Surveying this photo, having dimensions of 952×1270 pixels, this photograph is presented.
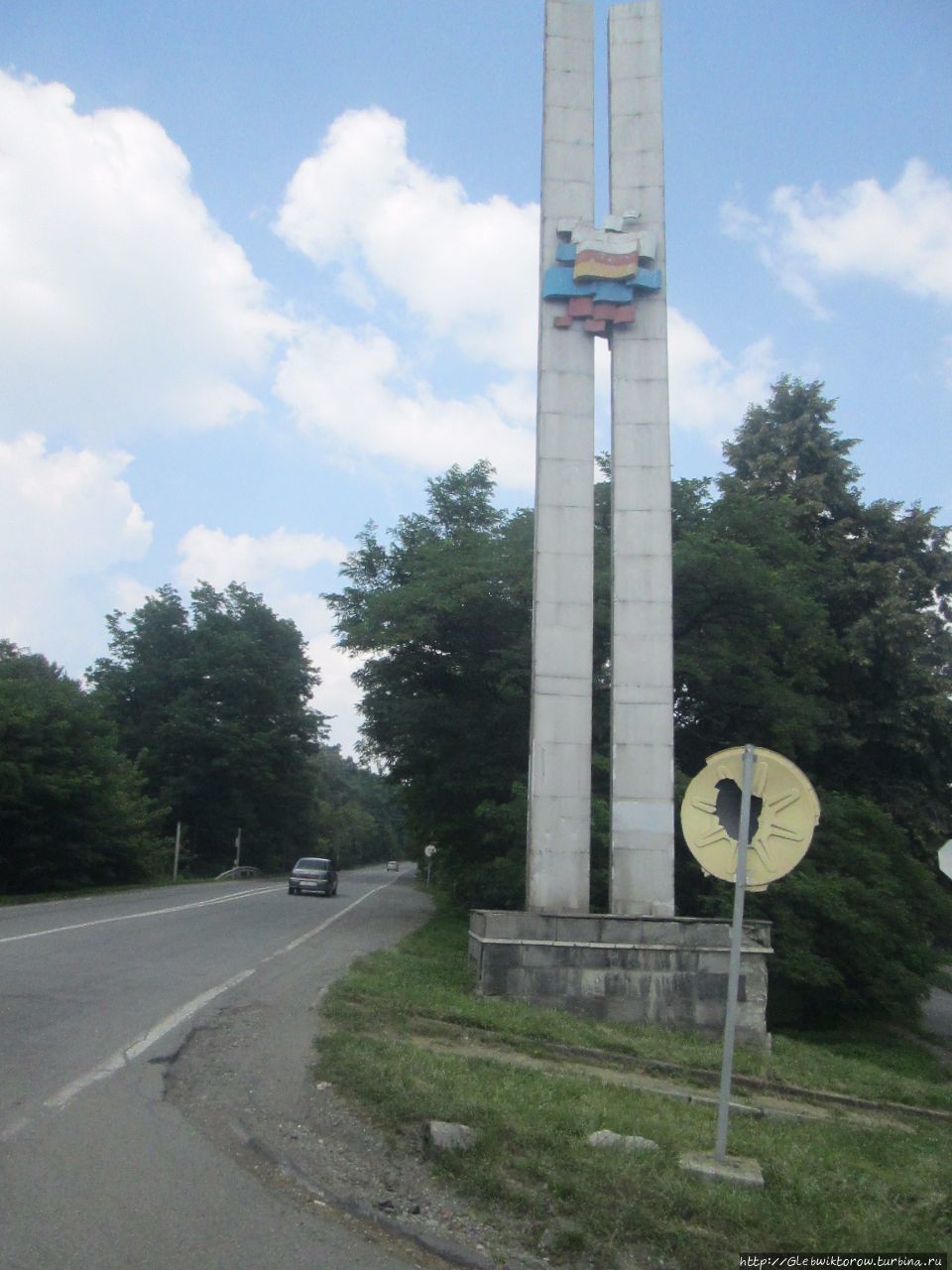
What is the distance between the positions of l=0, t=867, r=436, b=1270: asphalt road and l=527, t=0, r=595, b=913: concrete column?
353cm

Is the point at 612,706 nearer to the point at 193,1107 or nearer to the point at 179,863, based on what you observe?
the point at 193,1107

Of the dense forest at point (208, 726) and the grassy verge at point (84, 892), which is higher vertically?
the dense forest at point (208, 726)

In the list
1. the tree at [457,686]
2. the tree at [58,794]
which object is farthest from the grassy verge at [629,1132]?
the tree at [58,794]

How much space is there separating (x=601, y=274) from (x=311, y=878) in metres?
29.5

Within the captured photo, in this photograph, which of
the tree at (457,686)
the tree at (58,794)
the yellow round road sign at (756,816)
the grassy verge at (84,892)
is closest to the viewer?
the yellow round road sign at (756,816)

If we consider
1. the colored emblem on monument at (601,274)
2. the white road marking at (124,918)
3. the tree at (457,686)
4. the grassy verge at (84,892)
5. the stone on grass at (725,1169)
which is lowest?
the grassy verge at (84,892)

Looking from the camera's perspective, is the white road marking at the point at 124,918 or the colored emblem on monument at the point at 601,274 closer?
the colored emblem on monument at the point at 601,274

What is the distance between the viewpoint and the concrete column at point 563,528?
14.5 meters

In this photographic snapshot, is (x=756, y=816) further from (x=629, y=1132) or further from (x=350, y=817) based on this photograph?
(x=350, y=817)

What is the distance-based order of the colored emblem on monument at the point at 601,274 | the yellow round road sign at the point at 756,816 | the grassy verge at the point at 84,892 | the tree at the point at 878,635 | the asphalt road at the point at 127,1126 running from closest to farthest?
1. the asphalt road at the point at 127,1126
2. the yellow round road sign at the point at 756,816
3. the colored emblem on monument at the point at 601,274
4. the tree at the point at 878,635
5. the grassy verge at the point at 84,892

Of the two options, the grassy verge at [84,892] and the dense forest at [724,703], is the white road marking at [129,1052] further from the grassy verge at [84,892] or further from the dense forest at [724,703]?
the grassy verge at [84,892]

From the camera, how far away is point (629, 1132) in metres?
6.48

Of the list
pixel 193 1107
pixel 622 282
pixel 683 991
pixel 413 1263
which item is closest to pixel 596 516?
pixel 622 282

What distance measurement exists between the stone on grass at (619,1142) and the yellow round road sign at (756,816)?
5.34ft
